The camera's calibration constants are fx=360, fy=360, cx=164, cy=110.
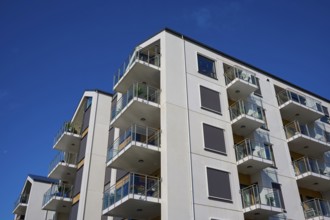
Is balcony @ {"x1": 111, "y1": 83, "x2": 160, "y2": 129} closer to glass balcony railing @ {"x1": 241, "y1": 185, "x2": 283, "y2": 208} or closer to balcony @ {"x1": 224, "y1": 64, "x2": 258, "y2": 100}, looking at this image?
balcony @ {"x1": 224, "y1": 64, "x2": 258, "y2": 100}

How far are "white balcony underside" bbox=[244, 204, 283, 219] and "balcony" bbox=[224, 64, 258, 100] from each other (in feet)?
24.3

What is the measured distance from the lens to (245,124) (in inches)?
804

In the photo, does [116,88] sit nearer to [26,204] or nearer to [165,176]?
[165,176]

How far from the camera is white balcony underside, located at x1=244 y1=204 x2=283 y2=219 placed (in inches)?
667

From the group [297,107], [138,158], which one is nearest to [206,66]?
[297,107]

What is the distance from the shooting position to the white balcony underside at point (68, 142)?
2684 centimetres

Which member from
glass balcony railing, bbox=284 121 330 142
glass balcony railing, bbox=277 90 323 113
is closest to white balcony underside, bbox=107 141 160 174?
glass balcony railing, bbox=284 121 330 142

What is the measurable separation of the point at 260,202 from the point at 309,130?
33.6ft

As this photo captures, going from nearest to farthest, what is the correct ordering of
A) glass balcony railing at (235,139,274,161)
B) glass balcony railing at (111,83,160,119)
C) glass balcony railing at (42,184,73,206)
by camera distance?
glass balcony railing at (111,83,160,119), glass balcony railing at (235,139,274,161), glass balcony railing at (42,184,73,206)

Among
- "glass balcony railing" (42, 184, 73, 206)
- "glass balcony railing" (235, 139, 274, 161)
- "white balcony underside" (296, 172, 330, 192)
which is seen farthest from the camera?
"glass balcony railing" (42, 184, 73, 206)

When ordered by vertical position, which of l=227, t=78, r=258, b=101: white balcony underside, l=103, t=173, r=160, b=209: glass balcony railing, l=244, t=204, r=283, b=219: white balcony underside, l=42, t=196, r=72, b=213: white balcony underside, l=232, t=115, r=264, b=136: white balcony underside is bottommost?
l=244, t=204, r=283, b=219: white balcony underside

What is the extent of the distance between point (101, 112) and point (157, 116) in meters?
7.82

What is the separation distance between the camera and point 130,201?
1572 cm

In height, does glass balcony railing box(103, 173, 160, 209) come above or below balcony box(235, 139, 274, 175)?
below
